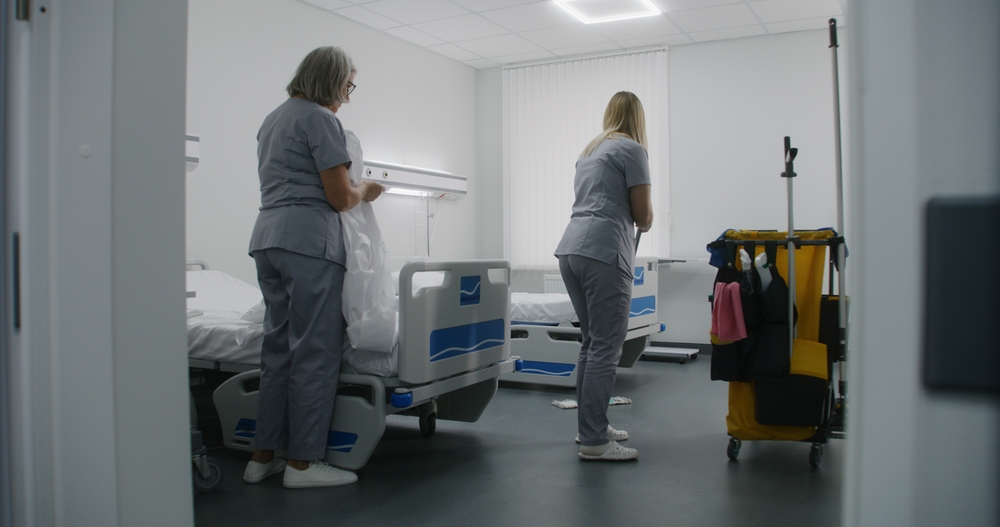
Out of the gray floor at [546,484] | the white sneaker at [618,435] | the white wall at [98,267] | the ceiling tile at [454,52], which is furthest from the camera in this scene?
the ceiling tile at [454,52]

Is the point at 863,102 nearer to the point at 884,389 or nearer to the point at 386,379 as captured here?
the point at 884,389

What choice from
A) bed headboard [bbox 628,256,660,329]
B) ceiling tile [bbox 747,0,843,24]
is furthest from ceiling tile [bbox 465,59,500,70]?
bed headboard [bbox 628,256,660,329]

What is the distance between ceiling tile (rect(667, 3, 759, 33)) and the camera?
4.84 meters

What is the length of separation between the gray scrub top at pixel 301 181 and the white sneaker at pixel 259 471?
29.6 inches

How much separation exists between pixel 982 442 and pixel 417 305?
1.89 metres

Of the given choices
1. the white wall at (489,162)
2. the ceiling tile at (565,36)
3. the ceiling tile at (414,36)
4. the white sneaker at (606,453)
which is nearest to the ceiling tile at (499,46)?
the ceiling tile at (565,36)

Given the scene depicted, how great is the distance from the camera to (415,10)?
488cm

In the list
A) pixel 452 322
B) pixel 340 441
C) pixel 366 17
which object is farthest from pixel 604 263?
pixel 366 17

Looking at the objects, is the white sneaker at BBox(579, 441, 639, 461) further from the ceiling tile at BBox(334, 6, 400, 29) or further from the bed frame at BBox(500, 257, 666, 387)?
the ceiling tile at BBox(334, 6, 400, 29)

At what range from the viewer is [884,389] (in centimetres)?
63

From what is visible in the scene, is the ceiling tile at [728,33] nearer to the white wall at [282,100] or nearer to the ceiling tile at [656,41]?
the ceiling tile at [656,41]

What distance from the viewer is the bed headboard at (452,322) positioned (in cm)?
229

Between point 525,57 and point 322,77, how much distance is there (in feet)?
13.7

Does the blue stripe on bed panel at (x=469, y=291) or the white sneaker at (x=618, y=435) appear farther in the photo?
the white sneaker at (x=618, y=435)
